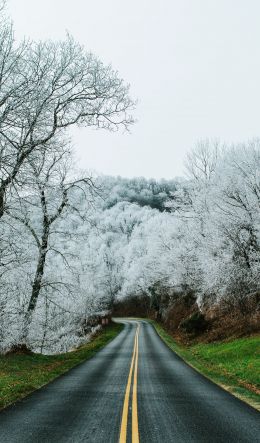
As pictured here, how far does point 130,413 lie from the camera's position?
33.4 feet

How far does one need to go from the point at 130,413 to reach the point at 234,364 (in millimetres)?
12454

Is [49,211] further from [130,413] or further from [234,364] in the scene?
[130,413]

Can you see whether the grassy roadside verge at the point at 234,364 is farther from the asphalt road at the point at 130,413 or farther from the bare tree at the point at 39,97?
the bare tree at the point at 39,97

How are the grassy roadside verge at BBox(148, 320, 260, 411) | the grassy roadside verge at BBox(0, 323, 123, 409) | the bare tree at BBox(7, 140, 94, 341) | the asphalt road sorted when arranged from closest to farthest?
the asphalt road < the grassy roadside verge at BBox(0, 323, 123, 409) < the grassy roadside verge at BBox(148, 320, 260, 411) < the bare tree at BBox(7, 140, 94, 341)

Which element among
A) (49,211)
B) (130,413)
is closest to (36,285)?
(49,211)

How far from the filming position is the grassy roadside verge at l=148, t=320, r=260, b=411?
49.0 ft

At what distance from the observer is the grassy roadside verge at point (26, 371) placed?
13029 mm

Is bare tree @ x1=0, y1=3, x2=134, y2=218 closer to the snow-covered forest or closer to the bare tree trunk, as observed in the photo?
the snow-covered forest

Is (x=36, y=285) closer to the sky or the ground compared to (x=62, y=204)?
closer to the ground

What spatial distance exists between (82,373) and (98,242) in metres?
107

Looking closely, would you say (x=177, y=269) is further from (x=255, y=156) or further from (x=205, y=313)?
(x=255, y=156)

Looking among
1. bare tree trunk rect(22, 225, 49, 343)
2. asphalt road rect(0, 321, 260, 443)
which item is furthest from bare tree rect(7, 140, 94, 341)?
asphalt road rect(0, 321, 260, 443)

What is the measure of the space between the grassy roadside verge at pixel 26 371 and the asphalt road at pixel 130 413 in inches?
19.0

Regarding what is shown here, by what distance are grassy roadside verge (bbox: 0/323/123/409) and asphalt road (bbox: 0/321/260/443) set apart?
0.48 m
